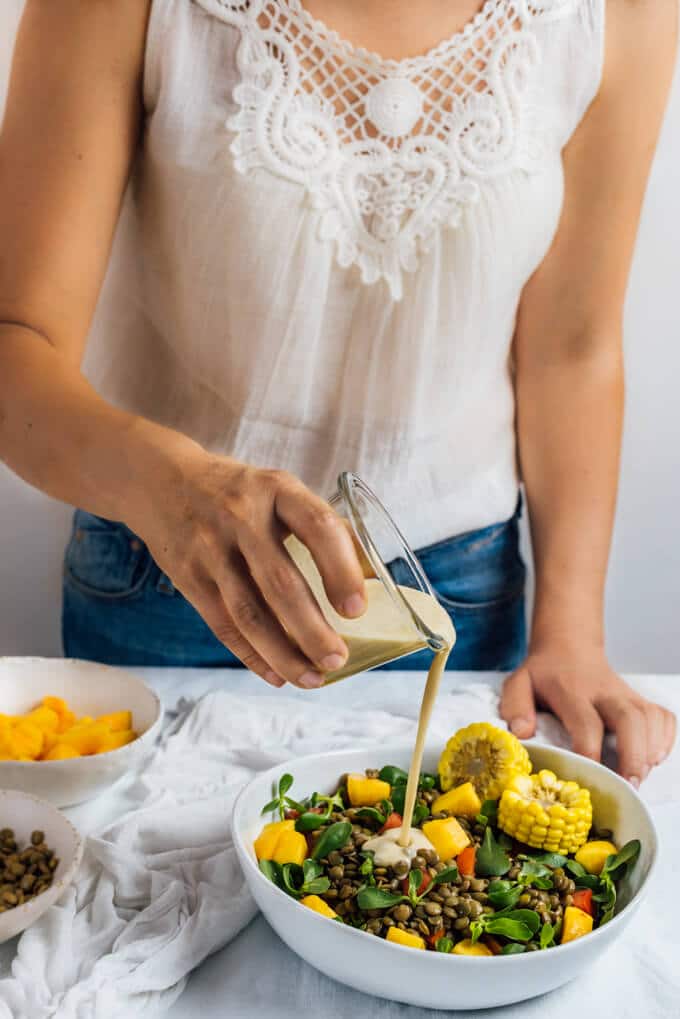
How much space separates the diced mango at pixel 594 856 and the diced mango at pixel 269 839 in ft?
0.76

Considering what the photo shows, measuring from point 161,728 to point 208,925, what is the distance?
0.32m

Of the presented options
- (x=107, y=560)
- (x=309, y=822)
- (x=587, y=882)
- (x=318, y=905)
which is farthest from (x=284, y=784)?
(x=107, y=560)

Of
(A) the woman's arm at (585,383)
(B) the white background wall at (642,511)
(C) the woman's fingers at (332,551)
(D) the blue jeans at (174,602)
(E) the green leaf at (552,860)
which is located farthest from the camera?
(B) the white background wall at (642,511)

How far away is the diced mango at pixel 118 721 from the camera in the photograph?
3.34 ft

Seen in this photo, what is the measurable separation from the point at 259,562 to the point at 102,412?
310 mm

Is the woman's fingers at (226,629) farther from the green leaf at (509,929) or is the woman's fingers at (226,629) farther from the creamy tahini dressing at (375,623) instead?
Answer: the green leaf at (509,929)

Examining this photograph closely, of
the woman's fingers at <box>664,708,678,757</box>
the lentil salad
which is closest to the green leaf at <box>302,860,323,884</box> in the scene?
the lentil salad

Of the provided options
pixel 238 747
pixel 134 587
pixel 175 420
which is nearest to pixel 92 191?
pixel 175 420

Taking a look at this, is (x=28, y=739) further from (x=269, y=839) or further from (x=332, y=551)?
(x=332, y=551)

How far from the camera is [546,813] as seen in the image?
0.84 meters

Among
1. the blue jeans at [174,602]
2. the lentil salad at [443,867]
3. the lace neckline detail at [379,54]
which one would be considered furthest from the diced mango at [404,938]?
the lace neckline detail at [379,54]

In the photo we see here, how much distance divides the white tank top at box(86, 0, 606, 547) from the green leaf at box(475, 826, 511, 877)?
0.52 meters

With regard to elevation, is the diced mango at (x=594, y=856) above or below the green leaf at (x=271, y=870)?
above

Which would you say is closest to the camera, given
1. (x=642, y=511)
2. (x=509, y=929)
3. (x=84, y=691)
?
(x=509, y=929)
